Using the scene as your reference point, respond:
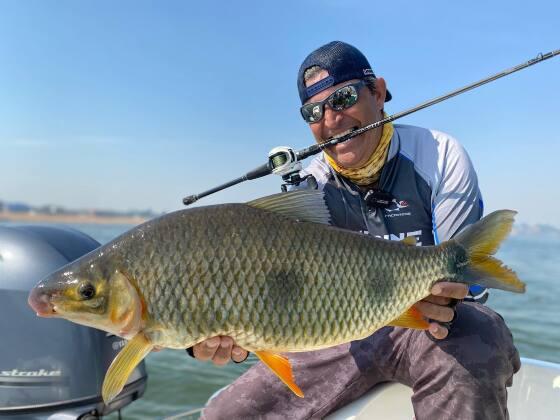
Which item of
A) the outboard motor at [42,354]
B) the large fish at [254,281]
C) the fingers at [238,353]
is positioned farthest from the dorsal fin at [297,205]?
the outboard motor at [42,354]

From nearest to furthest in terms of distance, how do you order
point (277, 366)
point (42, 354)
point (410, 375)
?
point (277, 366)
point (410, 375)
point (42, 354)

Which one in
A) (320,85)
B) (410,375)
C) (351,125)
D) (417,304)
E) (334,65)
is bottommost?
(410,375)

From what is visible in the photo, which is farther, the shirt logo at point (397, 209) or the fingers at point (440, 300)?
the shirt logo at point (397, 209)

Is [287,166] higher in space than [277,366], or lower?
higher

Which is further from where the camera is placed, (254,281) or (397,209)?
(397,209)

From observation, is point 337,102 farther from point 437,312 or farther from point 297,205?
point 437,312

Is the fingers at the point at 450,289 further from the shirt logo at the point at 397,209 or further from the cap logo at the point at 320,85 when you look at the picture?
the cap logo at the point at 320,85

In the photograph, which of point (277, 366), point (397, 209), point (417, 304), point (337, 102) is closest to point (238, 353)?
point (277, 366)

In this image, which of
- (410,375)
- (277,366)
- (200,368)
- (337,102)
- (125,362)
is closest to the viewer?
(125,362)

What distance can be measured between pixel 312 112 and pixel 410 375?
167cm

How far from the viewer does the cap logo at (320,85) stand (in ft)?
10.5

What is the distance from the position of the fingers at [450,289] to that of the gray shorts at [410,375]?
28 cm

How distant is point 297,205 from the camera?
2404mm

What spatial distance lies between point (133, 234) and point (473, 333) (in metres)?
1.67
